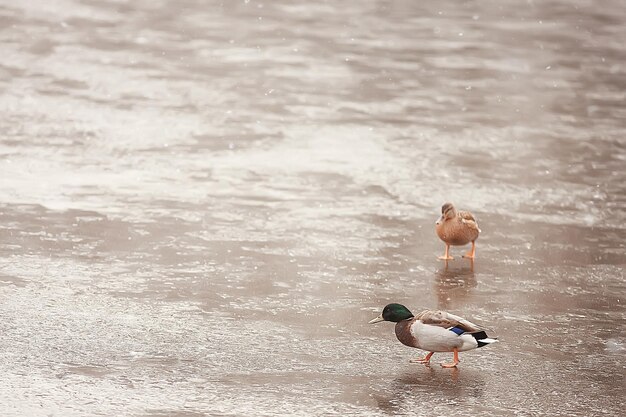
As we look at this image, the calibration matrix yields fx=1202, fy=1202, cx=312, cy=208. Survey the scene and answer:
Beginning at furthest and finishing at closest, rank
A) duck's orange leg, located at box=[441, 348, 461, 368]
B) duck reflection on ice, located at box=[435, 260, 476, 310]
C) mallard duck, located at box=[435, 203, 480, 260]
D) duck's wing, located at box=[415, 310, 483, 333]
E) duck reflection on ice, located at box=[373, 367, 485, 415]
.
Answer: mallard duck, located at box=[435, 203, 480, 260]
duck reflection on ice, located at box=[435, 260, 476, 310]
duck's orange leg, located at box=[441, 348, 461, 368]
duck's wing, located at box=[415, 310, 483, 333]
duck reflection on ice, located at box=[373, 367, 485, 415]

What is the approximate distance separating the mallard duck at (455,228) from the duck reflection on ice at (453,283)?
8.7 inches

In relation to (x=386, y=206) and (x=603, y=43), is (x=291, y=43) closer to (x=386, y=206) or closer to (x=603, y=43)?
(x=603, y=43)

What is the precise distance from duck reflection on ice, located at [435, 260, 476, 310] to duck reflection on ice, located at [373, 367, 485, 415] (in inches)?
57.0

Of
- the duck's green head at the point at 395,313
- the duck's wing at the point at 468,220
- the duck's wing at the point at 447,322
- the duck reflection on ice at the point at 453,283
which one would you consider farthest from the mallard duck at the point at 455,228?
the duck's wing at the point at 447,322

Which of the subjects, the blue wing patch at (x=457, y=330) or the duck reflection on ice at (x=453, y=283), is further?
the duck reflection on ice at (x=453, y=283)

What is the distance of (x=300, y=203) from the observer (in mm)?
12227

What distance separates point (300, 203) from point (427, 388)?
471cm

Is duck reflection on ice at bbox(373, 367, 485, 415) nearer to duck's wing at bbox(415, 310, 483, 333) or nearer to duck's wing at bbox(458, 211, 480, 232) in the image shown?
duck's wing at bbox(415, 310, 483, 333)

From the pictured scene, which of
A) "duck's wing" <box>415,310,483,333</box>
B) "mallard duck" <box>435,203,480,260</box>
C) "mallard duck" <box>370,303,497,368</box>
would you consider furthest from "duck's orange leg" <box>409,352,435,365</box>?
"mallard duck" <box>435,203,480,260</box>

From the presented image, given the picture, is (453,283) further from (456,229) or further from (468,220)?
(468,220)

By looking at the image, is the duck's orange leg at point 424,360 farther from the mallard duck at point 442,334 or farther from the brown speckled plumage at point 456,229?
the brown speckled plumage at point 456,229

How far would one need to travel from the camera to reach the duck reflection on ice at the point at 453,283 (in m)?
9.67

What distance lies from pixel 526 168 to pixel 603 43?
7128 millimetres

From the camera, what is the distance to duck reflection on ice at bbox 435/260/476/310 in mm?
9672
